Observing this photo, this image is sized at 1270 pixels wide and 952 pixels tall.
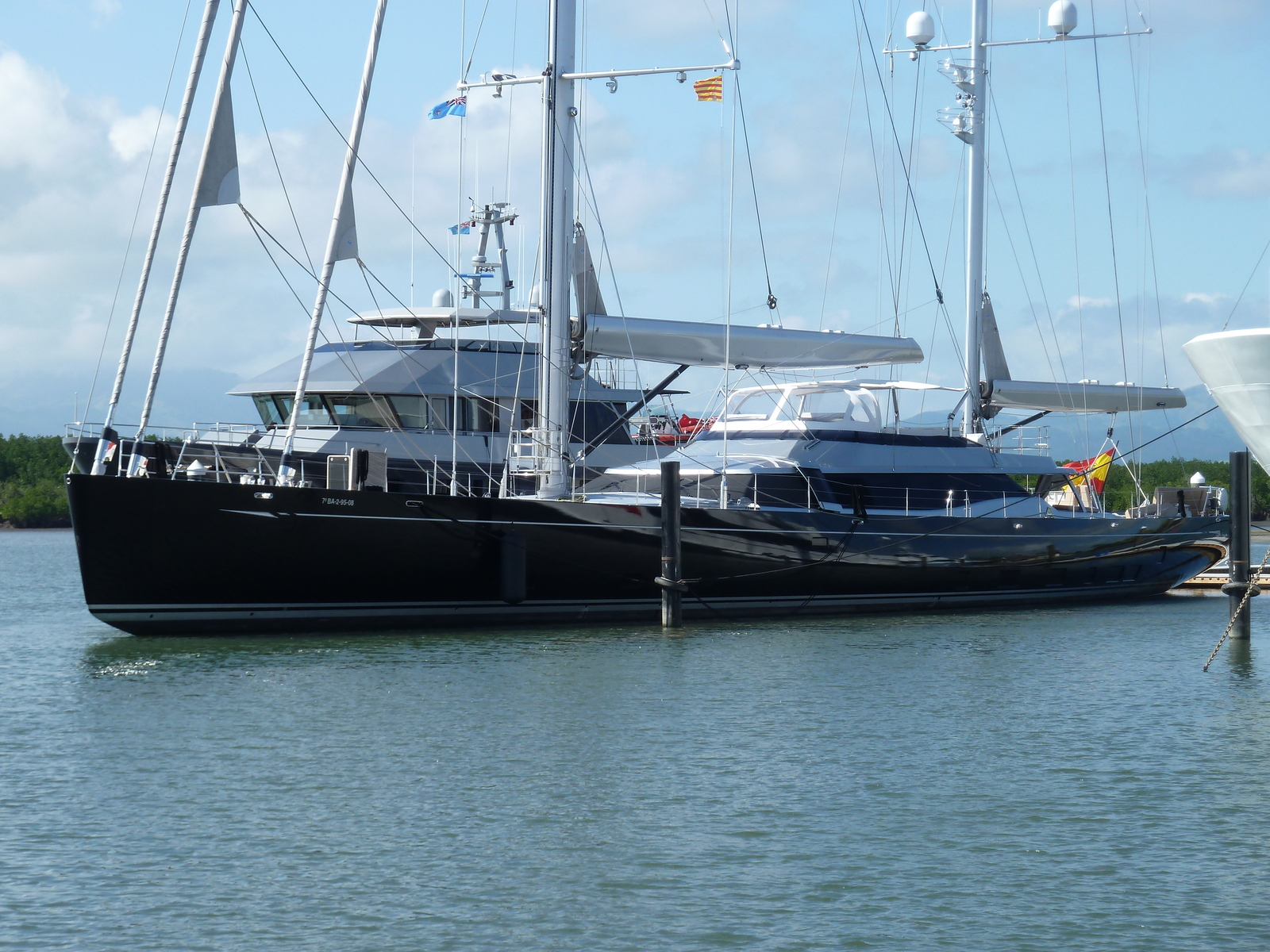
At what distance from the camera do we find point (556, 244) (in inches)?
819

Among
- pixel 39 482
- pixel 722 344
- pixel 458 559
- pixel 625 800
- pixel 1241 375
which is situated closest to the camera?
pixel 625 800

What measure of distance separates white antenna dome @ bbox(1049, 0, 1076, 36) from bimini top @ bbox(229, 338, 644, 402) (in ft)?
40.4

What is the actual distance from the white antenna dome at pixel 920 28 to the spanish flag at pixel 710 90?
8.52 metres

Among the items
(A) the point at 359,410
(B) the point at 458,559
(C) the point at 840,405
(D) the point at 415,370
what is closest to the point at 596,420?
(D) the point at 415,370

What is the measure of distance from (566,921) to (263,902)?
185 centimetres

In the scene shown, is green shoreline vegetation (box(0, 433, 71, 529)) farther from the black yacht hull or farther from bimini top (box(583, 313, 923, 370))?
the black yacht hull

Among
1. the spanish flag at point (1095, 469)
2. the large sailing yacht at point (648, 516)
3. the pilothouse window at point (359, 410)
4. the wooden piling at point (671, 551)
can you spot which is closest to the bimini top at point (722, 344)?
the large sailing yacht at point (648, 516)

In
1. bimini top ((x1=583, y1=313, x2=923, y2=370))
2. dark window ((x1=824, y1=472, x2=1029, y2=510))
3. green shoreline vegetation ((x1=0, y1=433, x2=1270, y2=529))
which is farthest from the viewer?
green shoreline vegetation ((x1=0, y1=433, x2=1270, y2=529))

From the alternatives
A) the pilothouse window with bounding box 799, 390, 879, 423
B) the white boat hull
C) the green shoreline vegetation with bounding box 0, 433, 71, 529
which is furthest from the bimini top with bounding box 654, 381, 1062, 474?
the green shoreline vegetation with bounding box 0, 433, 71, 529

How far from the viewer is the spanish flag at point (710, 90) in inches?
846

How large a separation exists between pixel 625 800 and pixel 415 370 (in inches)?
713

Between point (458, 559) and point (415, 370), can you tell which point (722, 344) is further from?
point (415, 370)

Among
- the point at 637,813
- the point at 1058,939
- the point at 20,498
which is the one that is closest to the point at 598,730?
the point at 637,813

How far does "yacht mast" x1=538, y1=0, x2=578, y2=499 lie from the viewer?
67.4ft
